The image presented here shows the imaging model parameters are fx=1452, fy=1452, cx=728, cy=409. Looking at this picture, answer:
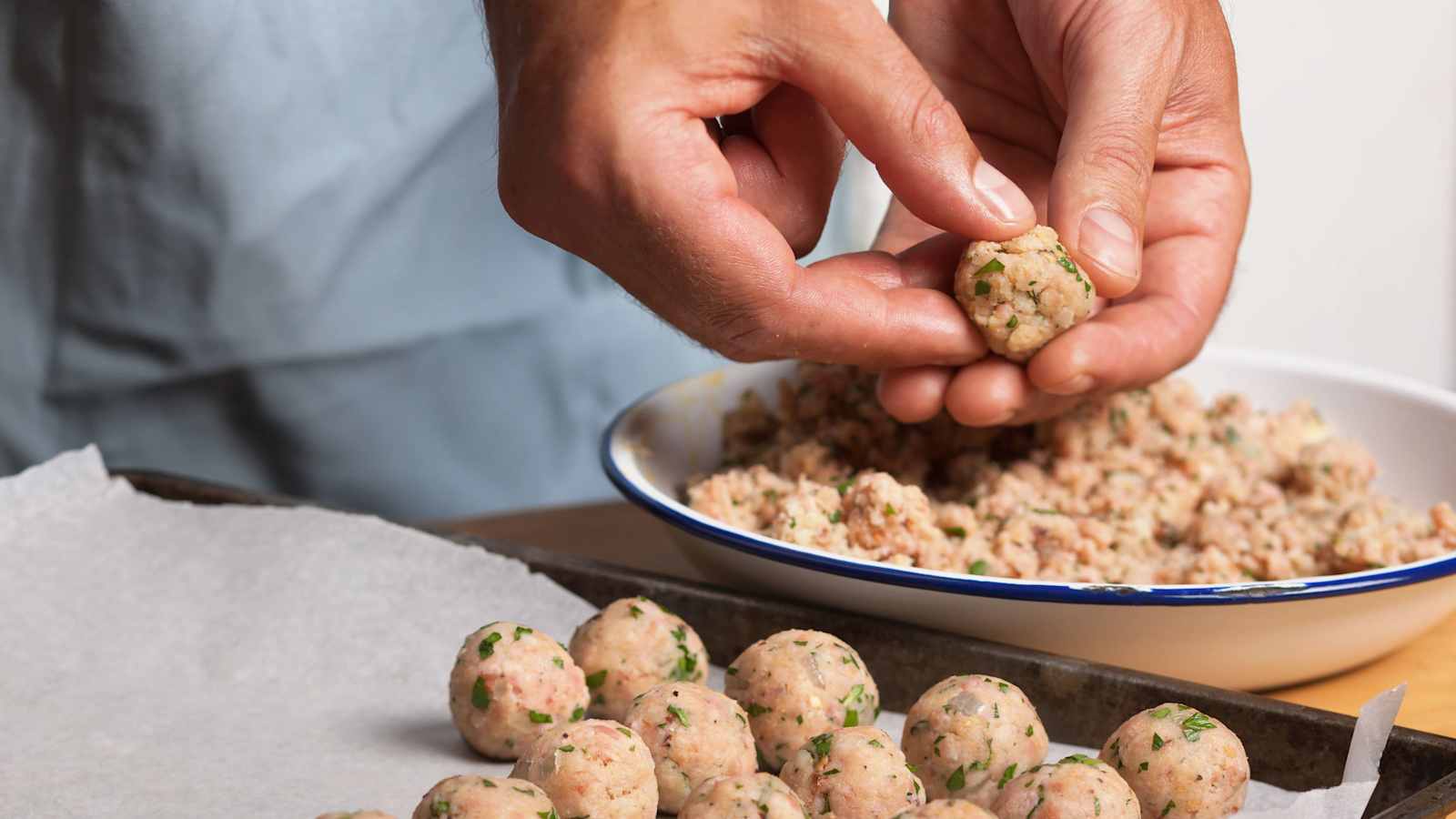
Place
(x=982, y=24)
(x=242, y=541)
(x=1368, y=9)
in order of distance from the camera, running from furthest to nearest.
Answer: (x=1368, y=9)
(x=982, y=24)
(x=242, y=541)

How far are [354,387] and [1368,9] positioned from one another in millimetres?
2654

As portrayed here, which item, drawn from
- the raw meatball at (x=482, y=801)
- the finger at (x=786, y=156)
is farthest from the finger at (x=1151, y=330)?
the raw meatball at (x=482, y=801)

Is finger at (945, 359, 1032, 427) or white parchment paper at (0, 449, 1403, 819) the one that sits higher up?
finger at (945, 359, 1032, 427)

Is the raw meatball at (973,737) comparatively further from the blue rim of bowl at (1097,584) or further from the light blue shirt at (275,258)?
the light blue shirt at (275,258)

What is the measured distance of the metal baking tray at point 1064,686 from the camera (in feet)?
3.01

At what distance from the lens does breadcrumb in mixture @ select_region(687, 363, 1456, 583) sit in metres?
1.19

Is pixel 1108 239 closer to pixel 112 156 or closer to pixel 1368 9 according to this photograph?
pixel 112 156

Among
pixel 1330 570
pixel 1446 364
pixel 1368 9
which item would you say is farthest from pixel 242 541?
pixel 1446 364

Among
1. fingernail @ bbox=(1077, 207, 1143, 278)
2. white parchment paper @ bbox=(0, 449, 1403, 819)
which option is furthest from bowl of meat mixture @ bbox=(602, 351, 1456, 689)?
fingernail @ bbox=(1077, 207, 1143, 278)

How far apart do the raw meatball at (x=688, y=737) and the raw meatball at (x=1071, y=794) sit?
0.59 feet

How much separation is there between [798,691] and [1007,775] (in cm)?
15

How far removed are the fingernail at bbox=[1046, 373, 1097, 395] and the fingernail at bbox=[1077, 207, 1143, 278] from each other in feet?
0.33

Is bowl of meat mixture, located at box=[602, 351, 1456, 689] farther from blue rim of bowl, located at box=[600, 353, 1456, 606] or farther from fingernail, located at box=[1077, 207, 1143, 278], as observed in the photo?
fingernail, located at box=[1077, 207, 1143, 278]

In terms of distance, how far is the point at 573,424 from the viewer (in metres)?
1.98
